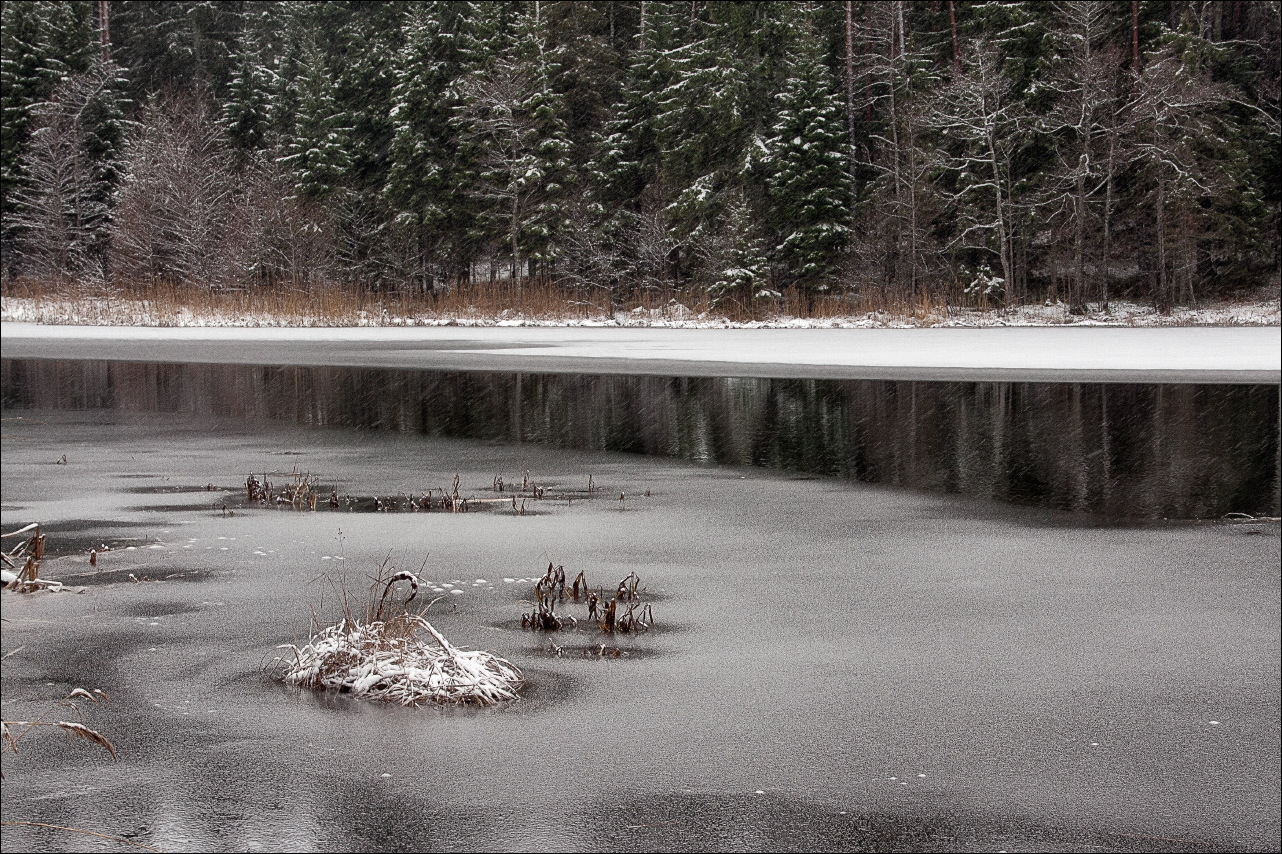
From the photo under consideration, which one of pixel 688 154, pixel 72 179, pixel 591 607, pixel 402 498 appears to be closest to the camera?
pixel 591 607

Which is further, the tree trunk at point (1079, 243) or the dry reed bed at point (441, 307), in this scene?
the tree trunk at point (1079, 243)

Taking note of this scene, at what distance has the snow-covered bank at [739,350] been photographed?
797 inches

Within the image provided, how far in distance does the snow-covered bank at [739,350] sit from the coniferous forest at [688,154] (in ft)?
30.6

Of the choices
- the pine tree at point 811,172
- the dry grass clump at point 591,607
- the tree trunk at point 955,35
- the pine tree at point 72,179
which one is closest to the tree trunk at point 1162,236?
the tree trunk at point 955,35

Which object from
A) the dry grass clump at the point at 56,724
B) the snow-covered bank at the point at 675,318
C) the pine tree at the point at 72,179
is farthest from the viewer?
the pine tree at the point at 72,179

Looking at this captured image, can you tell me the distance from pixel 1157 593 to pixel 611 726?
10.8ft

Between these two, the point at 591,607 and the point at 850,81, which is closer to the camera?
the point at 591,607

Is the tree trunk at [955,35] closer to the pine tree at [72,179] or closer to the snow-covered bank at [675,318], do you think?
the snow-covered bank at [675,318]

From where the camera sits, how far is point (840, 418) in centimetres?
1488

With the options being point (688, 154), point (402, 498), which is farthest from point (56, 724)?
point (688, 154)

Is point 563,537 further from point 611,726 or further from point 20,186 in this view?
point 20,186

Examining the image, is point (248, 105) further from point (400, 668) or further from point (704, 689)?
point (704, 689)

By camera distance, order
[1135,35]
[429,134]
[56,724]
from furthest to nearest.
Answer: [429,134]
[1135,35]
[56,724]

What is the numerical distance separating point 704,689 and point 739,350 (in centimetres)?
2042
